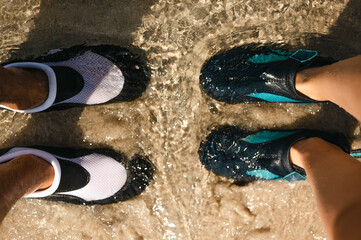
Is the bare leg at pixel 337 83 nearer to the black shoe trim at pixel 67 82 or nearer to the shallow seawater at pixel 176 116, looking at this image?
the shallow seawater at pixel 176 116

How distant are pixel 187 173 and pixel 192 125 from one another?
0.32m

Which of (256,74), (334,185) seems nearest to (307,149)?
(334,185)

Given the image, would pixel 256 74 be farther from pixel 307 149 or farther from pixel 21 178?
pixel 21 178

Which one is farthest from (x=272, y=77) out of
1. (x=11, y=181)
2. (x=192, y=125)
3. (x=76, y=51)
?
(x=11, y=181)

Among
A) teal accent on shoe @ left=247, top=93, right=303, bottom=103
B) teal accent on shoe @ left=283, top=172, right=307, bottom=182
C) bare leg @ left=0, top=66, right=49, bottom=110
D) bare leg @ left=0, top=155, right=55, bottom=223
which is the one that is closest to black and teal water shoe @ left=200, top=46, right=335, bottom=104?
teal accent on shoe @ left=247, top=93, right=303, bottom=103

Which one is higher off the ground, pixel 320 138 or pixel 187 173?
pixel 320 138

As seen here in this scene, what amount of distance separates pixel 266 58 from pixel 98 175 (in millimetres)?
1223

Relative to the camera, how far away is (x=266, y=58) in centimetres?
173

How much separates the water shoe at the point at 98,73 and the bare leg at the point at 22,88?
13 cm

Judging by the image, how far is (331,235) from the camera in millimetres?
1052

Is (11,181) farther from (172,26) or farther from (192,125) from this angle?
(172,26)

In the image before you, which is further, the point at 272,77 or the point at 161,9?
the point at 161,9

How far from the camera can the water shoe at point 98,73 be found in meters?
1.73

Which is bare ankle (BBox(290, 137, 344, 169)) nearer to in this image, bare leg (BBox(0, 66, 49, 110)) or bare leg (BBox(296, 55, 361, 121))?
bare leg (BBox(296, 55, 361, 121))
